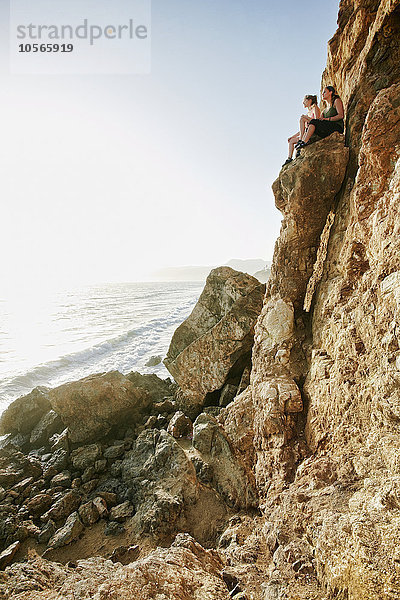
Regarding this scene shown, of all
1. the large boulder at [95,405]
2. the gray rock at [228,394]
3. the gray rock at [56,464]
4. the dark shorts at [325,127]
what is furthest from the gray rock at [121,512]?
the dark shorts at [325,127]

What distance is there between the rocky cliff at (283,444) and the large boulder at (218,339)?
0.06 m

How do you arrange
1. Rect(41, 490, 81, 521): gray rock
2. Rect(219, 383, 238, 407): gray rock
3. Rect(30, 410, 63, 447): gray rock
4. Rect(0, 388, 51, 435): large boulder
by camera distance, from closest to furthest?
Rect(41, 490, 81, 521): gray rock < Rect(219, 383, 238, 407): gray rock < Rect(30, 410, 63, 447): gray rock < Rect(0, 388, 51, 435): large boulder

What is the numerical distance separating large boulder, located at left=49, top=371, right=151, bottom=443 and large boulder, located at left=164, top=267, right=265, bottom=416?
1785 mm

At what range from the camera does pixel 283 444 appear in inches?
151

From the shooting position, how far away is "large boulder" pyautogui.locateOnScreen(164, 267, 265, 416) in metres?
7.98

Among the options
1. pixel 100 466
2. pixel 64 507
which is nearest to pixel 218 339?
pixel 100 466

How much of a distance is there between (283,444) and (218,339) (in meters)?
4.48

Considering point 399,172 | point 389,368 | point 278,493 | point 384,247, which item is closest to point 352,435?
point 389,368

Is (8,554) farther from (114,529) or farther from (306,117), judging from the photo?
(306,117)

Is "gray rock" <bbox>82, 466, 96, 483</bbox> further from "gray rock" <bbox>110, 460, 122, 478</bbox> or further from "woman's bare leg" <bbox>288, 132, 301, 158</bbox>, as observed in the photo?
"woman's bare leg" <bbox>288, 132, 301, 158</bbox>

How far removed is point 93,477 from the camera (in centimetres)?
682

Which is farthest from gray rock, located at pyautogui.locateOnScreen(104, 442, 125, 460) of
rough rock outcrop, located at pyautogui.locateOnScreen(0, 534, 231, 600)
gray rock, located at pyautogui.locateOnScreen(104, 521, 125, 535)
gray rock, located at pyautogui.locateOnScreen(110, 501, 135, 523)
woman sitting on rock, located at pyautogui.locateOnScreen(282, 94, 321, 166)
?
woman sitting on rock, located at pyautogui.locateOnScreen(282, 94, 321, 166)

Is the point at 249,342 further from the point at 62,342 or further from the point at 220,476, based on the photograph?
the point at 62,342

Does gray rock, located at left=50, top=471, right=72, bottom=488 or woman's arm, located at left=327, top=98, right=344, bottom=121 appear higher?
woman's arm, located at left=327, top=98, right=344, bottom=121
